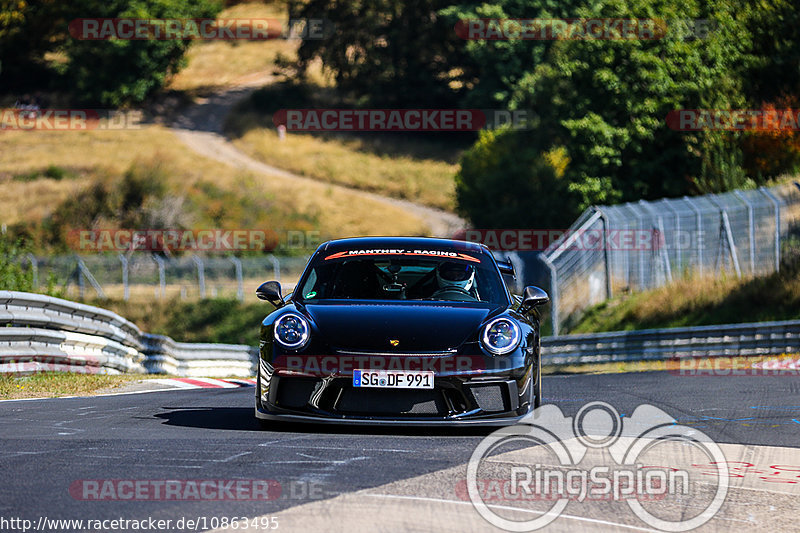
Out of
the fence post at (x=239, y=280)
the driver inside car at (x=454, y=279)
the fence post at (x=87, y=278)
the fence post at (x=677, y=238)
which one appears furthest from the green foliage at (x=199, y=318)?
the driver inside car at (x=454, y=279)

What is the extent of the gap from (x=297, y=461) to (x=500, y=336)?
1.91 m

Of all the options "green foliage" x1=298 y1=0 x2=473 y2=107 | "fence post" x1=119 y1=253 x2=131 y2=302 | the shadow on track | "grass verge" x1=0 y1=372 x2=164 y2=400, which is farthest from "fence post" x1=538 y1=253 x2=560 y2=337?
"green foliage" x1=298 y1=0 x2=473 y2=107

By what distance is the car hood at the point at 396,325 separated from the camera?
765cm

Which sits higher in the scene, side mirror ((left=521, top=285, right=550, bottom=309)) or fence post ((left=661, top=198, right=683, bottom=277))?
fence post ((left=661, top=198, right=683, bottom=277))

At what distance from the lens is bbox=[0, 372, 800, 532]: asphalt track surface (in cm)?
529

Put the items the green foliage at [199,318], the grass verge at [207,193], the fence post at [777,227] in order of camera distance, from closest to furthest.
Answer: the fence post at [777,227]
the green foliage at [199,318]
the grass verge at [207,193]

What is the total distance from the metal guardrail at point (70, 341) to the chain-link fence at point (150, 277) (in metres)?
19.1

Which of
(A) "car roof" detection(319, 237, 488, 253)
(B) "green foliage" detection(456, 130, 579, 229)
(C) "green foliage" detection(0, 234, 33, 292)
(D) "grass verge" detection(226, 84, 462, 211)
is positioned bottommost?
(C) "green foliage" detection(0, 234, 33, 292)

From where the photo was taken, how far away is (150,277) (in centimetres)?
3950

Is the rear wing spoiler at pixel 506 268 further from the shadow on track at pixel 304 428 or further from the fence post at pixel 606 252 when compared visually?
the fence post at pixel 606 252

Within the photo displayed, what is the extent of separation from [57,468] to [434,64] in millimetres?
72833

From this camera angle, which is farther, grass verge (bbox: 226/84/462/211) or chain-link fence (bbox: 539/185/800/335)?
grass verge (bbox: 226/84/462/211)

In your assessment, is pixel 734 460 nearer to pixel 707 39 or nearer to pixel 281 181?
pixel 707 39

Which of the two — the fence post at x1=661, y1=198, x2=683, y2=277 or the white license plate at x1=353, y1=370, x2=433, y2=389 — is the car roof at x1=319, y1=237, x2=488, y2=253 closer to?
the white license plate at x1=353, y1=370, x2=433, y2=389
